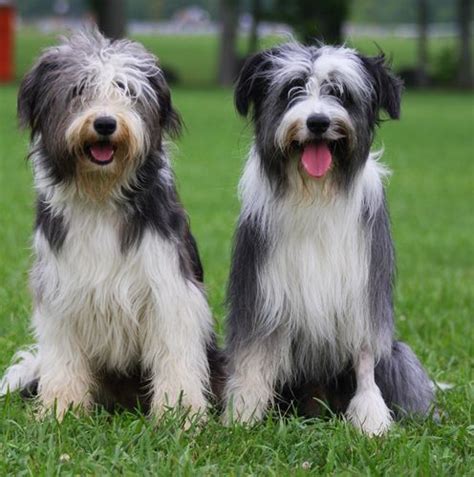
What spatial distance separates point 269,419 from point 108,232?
3.73 ft

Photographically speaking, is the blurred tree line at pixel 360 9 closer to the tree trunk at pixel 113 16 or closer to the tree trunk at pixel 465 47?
the tree trunk at pixel 465 47

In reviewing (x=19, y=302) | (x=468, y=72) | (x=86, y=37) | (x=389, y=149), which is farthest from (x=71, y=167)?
(x=468, y=72)

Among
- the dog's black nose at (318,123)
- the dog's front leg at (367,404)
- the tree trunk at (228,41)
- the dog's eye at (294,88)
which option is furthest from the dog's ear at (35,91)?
the tree trunk at (228,41)

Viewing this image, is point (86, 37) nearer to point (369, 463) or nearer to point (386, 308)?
point (386, 308)

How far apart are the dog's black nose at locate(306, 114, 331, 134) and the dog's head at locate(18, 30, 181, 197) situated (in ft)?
2.46

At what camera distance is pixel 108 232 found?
18.6ft

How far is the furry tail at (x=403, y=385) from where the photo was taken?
5941 millimetres

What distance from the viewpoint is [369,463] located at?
5.05 meters

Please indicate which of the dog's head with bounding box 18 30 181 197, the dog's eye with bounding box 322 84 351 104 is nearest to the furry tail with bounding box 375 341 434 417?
the dog's eye with bounding box 322 84 351 104

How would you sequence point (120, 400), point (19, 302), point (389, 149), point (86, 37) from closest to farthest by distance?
1. point (86, 37)
2. point (120, 400)
3. point (19, 302)
4. point (389, 149)

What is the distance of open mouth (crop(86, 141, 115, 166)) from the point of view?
18.0ft

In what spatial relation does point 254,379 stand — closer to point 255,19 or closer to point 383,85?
point 383,85

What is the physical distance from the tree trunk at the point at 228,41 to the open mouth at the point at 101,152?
39227 mm

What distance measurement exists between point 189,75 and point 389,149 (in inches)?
1205
